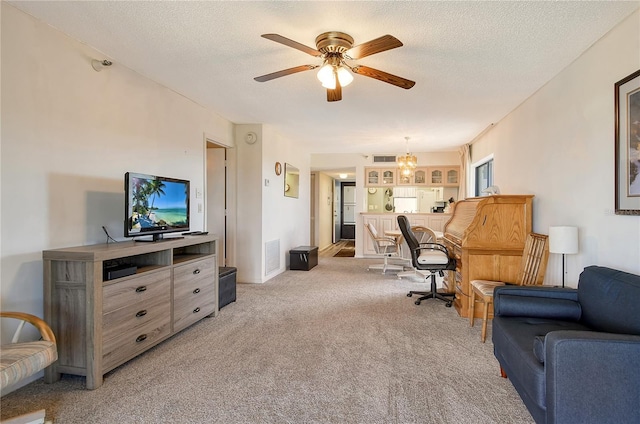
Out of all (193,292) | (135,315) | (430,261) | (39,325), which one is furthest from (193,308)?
(430,261)

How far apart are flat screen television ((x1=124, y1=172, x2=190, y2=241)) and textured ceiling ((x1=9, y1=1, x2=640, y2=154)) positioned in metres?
1.07

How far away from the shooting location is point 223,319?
3512mm

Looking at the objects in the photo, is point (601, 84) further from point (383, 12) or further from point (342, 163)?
point (342, 163)

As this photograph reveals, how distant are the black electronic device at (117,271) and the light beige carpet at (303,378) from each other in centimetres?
68

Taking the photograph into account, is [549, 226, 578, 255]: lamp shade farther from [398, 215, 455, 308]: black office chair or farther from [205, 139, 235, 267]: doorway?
[205, 139, 235, 267]: doorway

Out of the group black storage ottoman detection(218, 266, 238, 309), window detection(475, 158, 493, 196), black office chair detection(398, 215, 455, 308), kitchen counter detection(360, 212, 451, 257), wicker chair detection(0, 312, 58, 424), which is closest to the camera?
wicker chair detection(0, 312, 58, 424)

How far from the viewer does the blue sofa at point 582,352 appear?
1415mm

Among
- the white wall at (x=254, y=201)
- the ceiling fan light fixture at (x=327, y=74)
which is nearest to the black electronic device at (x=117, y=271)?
the ceiling fan light fixture at (x=327, y=74)

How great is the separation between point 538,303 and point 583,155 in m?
1.38

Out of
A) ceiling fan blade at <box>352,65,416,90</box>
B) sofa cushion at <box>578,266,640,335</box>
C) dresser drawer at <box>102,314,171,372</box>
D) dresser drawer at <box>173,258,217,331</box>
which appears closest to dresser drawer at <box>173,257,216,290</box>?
dresser drawer at <box>173,258,217,331</box>

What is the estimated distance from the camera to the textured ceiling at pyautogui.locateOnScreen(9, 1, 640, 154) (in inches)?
84.4

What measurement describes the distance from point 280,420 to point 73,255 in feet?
5.35

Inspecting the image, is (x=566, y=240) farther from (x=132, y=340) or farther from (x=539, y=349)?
(x=132, y=340)

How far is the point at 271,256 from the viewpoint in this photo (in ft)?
18.4
